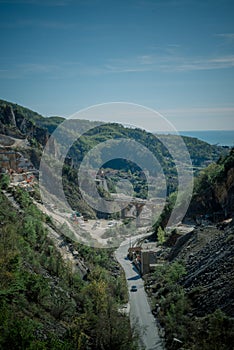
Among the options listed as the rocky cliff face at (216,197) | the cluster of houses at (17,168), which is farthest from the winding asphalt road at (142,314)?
the cluster of houses at (17,168)

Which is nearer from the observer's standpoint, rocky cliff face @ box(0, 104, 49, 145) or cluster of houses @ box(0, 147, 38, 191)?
cluster of houses @ box(0, 147, 38, 191)

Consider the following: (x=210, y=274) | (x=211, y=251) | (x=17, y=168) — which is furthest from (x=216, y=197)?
(x=17, y=168)

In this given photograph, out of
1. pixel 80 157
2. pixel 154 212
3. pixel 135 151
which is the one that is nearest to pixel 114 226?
pixel 154 212

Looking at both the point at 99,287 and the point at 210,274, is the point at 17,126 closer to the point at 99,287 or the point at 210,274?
the point at 99,287

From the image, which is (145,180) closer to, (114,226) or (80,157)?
(80,157)

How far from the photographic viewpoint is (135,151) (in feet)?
317

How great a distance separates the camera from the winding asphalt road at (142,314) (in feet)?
56.9

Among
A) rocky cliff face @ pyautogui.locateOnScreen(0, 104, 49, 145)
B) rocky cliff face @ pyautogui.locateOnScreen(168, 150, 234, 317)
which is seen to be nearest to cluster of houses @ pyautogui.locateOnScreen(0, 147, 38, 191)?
rocky cliff face @ pyautogui.locateOnScreen(0, 104, 49, 145)

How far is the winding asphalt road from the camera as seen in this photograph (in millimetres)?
17344

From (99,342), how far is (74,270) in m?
11.3

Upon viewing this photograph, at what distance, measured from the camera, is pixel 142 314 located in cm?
2162

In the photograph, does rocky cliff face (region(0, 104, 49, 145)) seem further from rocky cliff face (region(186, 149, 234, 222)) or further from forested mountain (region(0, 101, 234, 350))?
rocky cliff face (region(186, 149, 234, 222))

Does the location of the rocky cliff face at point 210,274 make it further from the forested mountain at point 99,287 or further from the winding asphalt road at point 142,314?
the winding asphalt road at point 142,314

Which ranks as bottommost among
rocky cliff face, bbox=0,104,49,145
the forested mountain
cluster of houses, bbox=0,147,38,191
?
the forested mountain
